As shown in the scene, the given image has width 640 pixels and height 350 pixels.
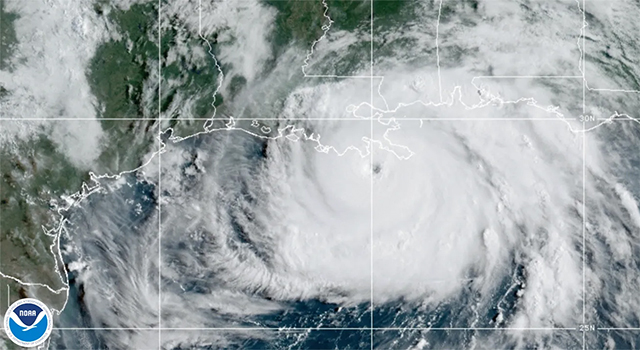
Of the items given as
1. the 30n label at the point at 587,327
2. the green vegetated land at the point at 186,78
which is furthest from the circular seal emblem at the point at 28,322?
the 30n label at the point at 587,327

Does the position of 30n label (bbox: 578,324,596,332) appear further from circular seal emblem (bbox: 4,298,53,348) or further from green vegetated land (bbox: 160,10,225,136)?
circular seal emblem (bbox: 4,298,53,348)

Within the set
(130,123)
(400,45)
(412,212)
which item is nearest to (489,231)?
(412,212)

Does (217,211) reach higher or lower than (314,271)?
higher

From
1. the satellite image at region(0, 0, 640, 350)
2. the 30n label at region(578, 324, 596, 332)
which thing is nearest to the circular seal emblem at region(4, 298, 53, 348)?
the satellite image at region(0, 0, 640, 350)

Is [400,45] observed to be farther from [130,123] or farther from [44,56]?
[44,56]

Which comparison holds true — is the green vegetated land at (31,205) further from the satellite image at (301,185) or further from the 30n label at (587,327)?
the 30n label at (587,327)
